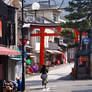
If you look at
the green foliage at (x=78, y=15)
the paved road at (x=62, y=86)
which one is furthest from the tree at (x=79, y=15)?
the paved road at (x=62, y=86)

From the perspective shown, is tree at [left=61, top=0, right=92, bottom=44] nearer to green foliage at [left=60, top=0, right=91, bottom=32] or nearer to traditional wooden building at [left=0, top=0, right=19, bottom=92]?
green foliage at [left=60, top=0, right=91, bottom=32]

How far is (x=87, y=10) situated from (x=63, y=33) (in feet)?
11.4

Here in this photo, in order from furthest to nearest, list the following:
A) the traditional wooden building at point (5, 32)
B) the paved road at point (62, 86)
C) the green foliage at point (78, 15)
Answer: the green foliage at point (78, 15) < the paved road at point (62, 86) < the traditional wooden building at point (5, 32)

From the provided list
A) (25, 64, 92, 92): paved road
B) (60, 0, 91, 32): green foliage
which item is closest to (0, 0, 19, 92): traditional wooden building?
(25, 64, 92, 92): paved road

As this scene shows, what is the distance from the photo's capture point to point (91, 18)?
3244 cm

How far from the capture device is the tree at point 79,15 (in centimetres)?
3158

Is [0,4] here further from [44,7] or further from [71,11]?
[44,7]

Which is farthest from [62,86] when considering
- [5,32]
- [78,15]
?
[78,15]

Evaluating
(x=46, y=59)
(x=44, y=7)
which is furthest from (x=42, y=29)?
(x=44, y=7)

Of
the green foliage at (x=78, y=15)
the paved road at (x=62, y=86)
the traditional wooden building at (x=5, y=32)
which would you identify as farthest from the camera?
the green foliage at (x=78, y=15)

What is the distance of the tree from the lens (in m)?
31.6

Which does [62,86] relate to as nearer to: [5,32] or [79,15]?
[5,32]

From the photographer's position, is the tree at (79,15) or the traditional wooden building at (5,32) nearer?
the traditional wooden building at (5,32)

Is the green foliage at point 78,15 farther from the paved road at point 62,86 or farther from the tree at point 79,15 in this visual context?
the paved road at point 62,86
